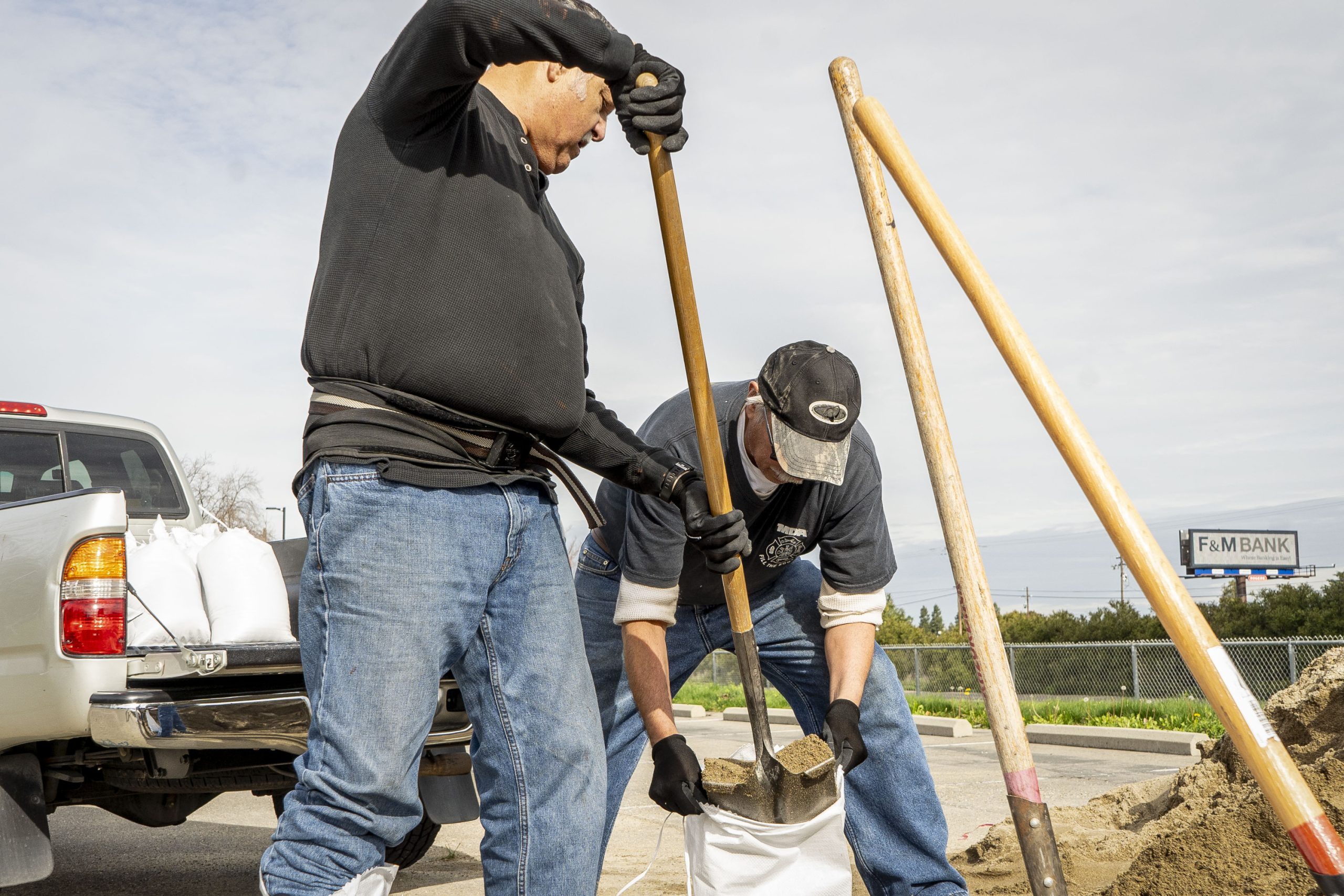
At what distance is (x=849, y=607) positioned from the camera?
318 centimetres

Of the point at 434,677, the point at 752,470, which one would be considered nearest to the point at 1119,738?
the point at 752,470

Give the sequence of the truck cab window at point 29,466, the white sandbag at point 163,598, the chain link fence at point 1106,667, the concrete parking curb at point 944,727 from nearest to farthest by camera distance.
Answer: the white sandbag at point 163,598 → the truck cab window at point 29,466 → the concrete parking curb at point 944,727 → the chain link fence at point 1106,667

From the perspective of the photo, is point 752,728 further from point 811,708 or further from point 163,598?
point 163,598

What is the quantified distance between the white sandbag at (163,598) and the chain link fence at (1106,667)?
307 inches

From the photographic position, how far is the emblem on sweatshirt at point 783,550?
322 cm

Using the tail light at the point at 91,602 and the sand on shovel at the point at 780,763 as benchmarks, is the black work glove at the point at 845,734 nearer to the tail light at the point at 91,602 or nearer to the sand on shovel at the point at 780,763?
the sand on shovel at the point at 780,763

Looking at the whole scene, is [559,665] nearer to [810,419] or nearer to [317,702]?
[317,702]

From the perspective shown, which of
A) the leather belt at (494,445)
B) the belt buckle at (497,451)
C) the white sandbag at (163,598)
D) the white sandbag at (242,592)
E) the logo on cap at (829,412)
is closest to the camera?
the leather belt at (494,445)

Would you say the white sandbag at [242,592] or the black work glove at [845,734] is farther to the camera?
the white sandbag at [242,592]

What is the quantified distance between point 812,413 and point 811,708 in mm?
1089

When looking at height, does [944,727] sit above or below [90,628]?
below

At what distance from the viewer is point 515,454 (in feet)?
7.24

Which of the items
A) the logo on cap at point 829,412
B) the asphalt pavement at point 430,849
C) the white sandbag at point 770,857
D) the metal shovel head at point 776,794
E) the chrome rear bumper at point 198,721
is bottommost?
the asphalt pavement at point 430,849

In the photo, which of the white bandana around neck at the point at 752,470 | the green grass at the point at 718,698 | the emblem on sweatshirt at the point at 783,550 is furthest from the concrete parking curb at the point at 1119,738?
the white bandana around neck at the point at 752,470
